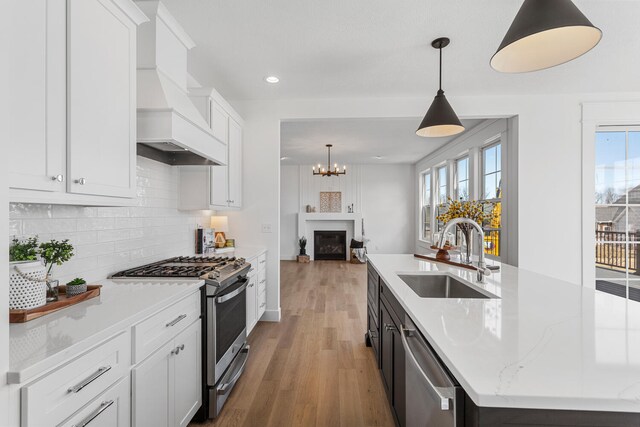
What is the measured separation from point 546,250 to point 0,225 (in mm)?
4385

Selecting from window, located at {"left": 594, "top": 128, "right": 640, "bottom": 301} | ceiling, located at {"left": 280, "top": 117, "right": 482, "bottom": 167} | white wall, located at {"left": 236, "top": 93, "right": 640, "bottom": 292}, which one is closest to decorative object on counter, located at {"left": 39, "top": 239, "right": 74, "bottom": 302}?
ceiling, located at {"left": 280, "top": 117, "right": 482, "bottom": 167}

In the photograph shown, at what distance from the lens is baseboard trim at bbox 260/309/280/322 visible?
3711 mm

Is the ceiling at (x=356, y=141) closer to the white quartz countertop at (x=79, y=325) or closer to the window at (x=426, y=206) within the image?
the window at (x=426, y=206)

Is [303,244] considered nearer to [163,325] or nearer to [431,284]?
[431,284]

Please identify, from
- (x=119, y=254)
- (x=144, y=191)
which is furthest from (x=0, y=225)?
(x=144, y=191)

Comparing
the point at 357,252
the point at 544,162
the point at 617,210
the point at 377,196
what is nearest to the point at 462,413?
the point at 544,162

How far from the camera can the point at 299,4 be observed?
202 centimetres

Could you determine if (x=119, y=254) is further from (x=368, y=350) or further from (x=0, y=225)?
(x=368, y=350)

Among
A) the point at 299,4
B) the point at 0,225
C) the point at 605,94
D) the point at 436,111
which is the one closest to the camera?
the point at 0,225

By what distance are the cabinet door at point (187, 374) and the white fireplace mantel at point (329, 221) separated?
21.3 feet

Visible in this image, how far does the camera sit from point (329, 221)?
28.0ft

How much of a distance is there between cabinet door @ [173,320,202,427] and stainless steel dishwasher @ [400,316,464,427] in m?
1.16

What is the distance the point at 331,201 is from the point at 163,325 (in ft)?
23.5

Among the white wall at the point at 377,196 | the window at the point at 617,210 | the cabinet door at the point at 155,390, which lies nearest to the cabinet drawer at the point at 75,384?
the cabinet door at the point at 155,390
